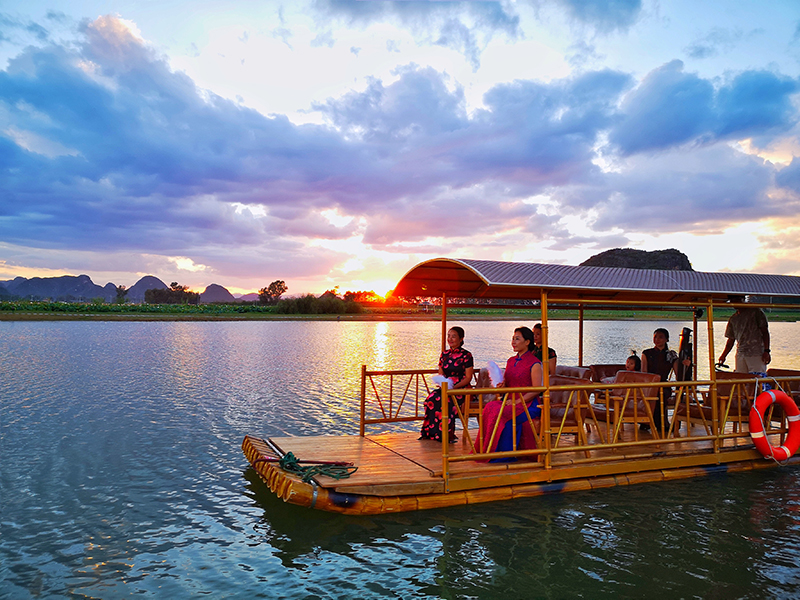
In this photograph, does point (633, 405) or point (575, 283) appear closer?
point (575, 283)

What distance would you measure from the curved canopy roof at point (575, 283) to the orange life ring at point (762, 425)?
5.04ft

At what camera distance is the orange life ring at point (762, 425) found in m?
8.41

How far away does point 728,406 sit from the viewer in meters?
8.17

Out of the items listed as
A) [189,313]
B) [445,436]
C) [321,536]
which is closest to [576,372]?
[445,436]

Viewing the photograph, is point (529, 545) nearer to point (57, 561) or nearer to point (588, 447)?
point (588, 447)

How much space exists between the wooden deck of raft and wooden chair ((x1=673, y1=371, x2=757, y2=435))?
0.41m

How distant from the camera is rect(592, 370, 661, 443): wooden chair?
7.59 meters

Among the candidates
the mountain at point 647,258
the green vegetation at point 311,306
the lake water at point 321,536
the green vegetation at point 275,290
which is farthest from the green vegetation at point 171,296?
the lake water at point 321,536

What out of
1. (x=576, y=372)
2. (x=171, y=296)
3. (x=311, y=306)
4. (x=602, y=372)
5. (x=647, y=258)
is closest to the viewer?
(x=576, y=372)

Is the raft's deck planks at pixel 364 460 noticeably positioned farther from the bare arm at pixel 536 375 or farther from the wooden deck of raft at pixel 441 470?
the bare arm at pixel 536 375

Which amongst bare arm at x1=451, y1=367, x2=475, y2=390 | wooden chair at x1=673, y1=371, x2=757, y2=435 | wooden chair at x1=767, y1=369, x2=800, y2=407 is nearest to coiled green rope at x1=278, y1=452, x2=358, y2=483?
bare arm at x1=451, y1=367, x2=475, y2=390

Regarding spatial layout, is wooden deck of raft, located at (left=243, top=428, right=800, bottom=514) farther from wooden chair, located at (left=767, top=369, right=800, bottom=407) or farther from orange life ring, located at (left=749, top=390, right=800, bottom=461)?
wooden chair, located at (left=767, top=369, right=800, bottom=407)

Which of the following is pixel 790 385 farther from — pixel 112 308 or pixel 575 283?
pixel 112 308

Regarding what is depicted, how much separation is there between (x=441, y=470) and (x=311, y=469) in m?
1.60
